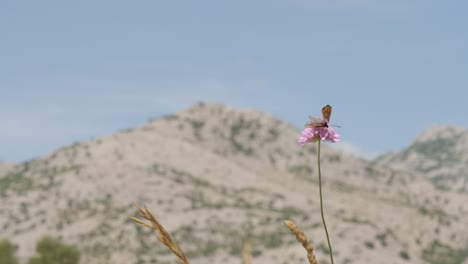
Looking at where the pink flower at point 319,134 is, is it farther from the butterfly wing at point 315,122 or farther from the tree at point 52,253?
the tree at point 52,253

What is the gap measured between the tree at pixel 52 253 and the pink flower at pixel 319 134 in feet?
238

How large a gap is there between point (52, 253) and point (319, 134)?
2936 inches

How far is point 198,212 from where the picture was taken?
164 m

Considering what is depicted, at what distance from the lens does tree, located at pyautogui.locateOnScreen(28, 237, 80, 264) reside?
7330 cm

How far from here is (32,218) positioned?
15788 cm

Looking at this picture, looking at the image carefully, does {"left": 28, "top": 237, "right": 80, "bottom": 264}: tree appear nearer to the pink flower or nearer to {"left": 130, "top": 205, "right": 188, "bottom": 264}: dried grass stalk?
the pink flower

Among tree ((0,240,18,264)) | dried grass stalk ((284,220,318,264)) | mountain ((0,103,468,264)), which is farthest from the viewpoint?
mountain ((0,103,468,264))

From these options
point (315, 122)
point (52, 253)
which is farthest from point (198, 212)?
point (315, 122)

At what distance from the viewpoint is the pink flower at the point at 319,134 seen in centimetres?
388

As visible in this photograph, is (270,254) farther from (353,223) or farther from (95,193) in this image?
(95,193)

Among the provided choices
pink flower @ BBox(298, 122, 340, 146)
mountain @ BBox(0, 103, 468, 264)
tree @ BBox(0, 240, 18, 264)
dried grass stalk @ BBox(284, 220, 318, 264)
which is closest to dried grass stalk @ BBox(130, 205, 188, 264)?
dried grass stalk @ BBox(284, 220, 318, 264)

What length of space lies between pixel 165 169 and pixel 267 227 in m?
41.5

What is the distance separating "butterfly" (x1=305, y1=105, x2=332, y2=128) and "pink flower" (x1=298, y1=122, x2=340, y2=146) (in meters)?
0.01

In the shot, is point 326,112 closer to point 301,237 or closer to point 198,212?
point 301,237
